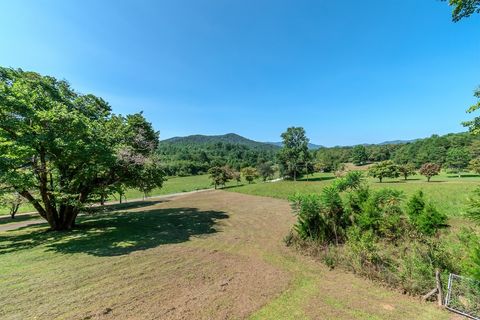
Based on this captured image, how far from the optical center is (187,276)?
673cm

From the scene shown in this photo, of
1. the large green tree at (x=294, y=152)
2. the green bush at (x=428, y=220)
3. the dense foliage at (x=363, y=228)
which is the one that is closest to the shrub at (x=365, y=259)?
the dense foliage at (x=363, y=228)

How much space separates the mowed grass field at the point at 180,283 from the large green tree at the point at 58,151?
2655mm

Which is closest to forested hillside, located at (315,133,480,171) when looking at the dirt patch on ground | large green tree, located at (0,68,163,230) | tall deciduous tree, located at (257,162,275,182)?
tall deciduous tree, located at (257,162,275,182)

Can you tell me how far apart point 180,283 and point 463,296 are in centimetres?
757

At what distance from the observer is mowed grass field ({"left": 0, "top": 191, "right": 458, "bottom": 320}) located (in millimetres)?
4914

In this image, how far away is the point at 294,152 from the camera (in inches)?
2008

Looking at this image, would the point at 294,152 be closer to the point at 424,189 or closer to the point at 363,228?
the point at 424,189

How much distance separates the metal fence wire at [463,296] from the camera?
476 cm

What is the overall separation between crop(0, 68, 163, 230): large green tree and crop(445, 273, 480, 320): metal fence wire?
14225 millimetres

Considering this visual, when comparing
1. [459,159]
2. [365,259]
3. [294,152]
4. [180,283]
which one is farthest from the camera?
[294,152]

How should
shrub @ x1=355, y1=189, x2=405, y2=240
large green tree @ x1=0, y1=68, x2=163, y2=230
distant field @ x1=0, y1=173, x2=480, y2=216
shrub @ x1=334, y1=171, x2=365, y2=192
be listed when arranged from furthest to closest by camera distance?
distant field @ x1=0, y1=173, x2=480, y2=216 → shrub @ x1=334, y1=171, x2=365, y2=192 → large green tree @ x1=0, y1=68, x2=163, y2=230 → shrub @ x1=355, y1=189, x2=405, y2=240

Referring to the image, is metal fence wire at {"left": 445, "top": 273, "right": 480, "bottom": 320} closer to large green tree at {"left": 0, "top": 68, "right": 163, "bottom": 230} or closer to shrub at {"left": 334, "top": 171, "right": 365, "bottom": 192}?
shrub at {"left": 334, "top": 171, "right": 365, "bottom": 192}

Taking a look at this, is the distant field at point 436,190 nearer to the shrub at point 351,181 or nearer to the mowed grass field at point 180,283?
the shrub at point 351,181

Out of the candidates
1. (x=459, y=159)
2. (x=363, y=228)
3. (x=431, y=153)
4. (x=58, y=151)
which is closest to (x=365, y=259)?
(x=363, y=228)
